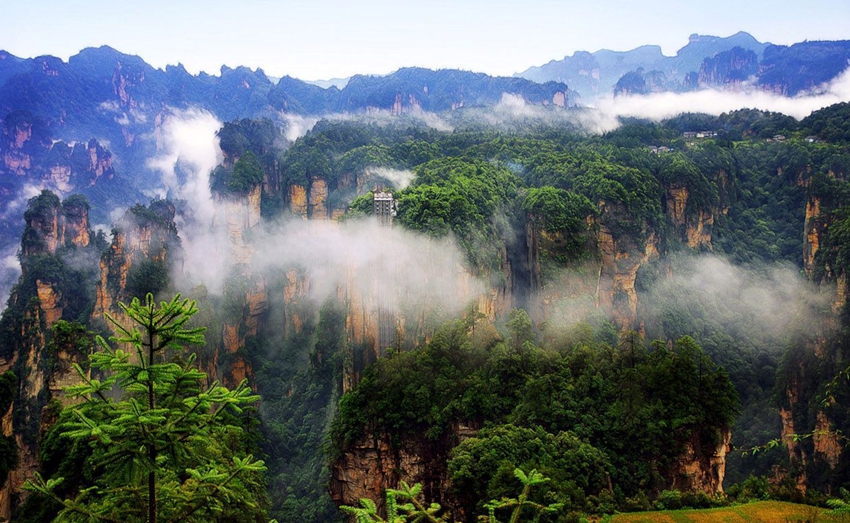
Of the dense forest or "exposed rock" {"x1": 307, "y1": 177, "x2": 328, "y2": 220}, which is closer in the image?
the dense forest

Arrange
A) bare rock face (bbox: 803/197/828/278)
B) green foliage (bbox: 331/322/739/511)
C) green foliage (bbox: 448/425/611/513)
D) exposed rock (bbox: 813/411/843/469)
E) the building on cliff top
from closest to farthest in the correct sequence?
1. green foliage (bbox: 448/425/611/513)
2. green foliage (bbox: 331/322/739/511)
3. exposed rock (bbox: 813/411/843/469)
4. the building on cliff top
5. bare rock face (bbox: 803/197/828/278)

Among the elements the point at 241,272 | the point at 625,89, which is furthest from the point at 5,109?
the point at 625,89

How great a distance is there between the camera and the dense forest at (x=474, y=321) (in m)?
25.4

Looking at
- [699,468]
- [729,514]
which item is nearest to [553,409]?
[699,468]

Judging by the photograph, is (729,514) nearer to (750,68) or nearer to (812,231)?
(812,231)

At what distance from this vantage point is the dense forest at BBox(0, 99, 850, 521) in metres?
25.4

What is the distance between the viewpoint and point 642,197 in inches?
2287

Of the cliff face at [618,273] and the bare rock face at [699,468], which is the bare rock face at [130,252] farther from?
the bare rock face at [699,468]

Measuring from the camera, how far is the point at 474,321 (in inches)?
1454

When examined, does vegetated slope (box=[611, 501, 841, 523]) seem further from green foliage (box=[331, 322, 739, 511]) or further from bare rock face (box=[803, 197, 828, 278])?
bare rock face (box=[803, 197, 828, 278])

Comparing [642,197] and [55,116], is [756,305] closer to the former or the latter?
[642,197]

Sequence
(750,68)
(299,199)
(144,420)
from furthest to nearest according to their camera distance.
Answer: (750,68) → (299,199) → (144,420)

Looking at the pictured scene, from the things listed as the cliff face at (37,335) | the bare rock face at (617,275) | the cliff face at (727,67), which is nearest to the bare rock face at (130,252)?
the cliff face at (37,335)

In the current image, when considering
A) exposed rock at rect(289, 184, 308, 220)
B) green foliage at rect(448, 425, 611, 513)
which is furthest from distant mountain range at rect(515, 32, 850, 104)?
green foliage at rect(448, 425, 611, 513)
